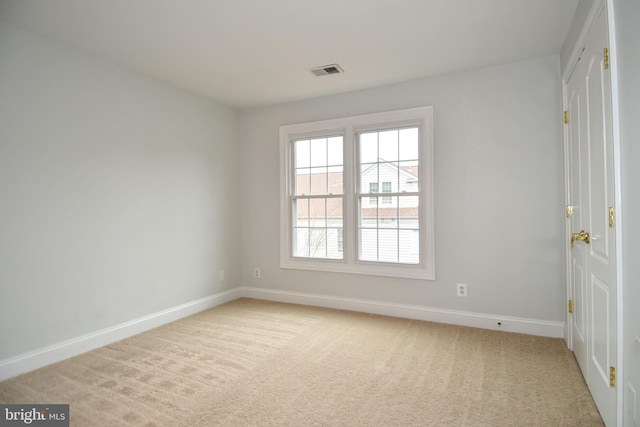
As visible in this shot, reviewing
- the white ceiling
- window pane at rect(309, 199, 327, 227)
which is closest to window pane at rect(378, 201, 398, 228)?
window pane at rect(309, 199, 327, 227)

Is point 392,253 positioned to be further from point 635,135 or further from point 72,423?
point 72,423

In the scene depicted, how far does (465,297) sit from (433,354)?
0.93 m

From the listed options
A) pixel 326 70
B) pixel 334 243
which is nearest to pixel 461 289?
pixel 334 243

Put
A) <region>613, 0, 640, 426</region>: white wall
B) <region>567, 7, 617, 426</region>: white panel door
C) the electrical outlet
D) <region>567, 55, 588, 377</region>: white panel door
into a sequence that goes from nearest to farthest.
A: <region>613, 0, 640, 426</region>: white wall, <region>567, 7, 617, 426</region>: white panel door, <region>567, 55, 588, 377</region>: white panel door, the electrical outlet

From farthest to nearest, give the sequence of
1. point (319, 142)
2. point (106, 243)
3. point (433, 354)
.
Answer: point (319, 142), point (106, 243), point (433, 354)

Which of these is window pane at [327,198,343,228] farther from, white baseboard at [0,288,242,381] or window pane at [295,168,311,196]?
white baseboard at [0,288,242,381]

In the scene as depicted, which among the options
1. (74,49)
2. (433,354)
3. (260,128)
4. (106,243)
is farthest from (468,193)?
(74,49)

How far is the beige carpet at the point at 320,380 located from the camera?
2.05 metres

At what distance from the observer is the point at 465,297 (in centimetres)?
357

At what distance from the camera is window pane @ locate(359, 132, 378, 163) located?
13.3 feet

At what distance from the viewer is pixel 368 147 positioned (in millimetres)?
4086

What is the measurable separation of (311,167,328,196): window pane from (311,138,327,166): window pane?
88 mm

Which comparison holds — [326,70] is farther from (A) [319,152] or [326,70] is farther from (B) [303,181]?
(B) [303,181]

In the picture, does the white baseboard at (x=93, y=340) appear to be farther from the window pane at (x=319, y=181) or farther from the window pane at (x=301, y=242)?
the window pane at (x=319, y=181)
